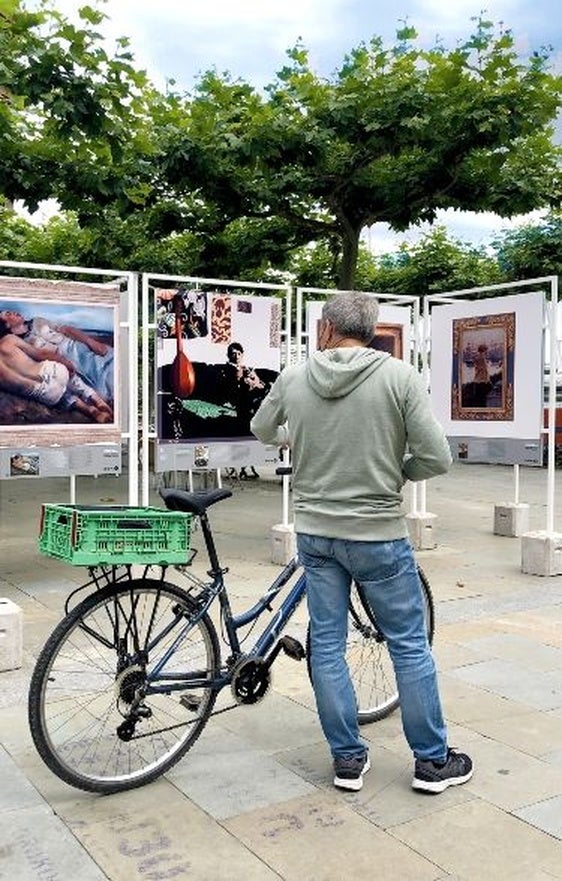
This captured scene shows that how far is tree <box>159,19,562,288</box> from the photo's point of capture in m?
10.6

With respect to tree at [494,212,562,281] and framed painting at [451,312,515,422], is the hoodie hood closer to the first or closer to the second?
framed painting at [451,312,515,422]

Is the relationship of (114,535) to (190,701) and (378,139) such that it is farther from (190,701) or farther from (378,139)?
(378,139)

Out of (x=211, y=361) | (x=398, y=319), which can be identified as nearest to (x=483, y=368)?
(x=398, y=319)

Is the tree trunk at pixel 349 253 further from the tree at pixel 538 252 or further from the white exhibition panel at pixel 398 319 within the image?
the tree at pixel 538 252

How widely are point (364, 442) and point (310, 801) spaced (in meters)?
1.30

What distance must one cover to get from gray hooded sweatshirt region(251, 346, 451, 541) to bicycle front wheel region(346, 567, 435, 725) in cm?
65

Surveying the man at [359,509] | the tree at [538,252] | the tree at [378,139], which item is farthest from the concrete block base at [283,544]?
the tree at [538,252]

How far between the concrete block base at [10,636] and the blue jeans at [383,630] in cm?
198

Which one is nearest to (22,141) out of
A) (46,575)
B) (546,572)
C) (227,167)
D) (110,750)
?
(227,167)

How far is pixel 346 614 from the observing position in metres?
3.50

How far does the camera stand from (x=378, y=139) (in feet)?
35.9

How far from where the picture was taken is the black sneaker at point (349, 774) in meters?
3.44

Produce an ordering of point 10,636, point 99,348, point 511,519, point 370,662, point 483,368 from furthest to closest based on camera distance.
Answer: point 511,519 → point 483,368 → point 99,348 → point 10,636 → point 370,662

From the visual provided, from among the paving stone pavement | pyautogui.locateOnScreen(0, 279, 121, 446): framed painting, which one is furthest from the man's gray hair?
pyautogui.locateOnScreen(0, 279, 121, 446): framed painting
